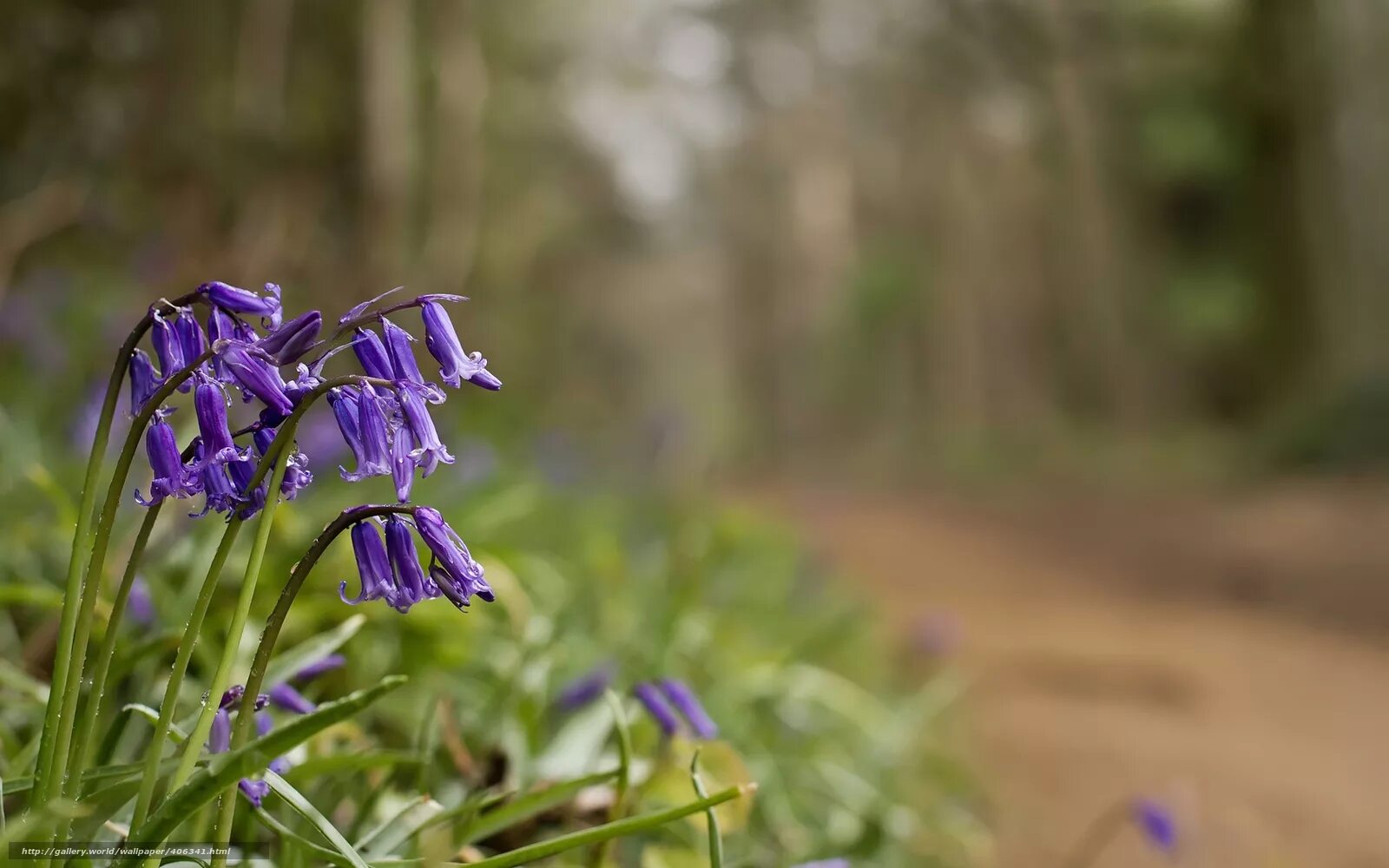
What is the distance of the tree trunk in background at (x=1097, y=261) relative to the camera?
1578cm

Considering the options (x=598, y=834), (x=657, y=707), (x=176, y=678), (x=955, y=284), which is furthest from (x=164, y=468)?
(x=955, y=284)

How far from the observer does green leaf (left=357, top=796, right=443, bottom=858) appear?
1188mm

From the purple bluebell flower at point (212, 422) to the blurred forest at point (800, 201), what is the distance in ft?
11.4

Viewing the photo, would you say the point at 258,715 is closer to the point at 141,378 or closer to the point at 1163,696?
the point at 141,378

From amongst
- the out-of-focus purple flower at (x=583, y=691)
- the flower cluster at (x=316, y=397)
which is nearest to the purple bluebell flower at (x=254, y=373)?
the flower cluster at (x=316, y=397)

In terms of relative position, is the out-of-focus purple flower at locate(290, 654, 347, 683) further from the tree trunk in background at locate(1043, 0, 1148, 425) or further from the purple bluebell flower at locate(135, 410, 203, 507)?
the tree trunk in background at locate(1043, 0, 1148, 425)

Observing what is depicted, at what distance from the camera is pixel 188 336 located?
86cm

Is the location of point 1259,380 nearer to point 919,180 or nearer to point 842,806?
point 919,180

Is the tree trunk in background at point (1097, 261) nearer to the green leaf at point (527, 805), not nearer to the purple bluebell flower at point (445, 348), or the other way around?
the green leaf at point (527, 805)

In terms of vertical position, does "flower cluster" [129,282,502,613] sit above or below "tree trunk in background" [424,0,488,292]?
below

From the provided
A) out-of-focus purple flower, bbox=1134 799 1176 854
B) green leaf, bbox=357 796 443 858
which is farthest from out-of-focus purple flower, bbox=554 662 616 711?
out-of-focus purple flower, bbox=1134 799 1176 854

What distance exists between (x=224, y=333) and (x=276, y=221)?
4598 millimetres

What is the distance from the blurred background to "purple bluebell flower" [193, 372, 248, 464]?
228 centimetres

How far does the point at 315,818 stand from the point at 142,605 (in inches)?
34.6
